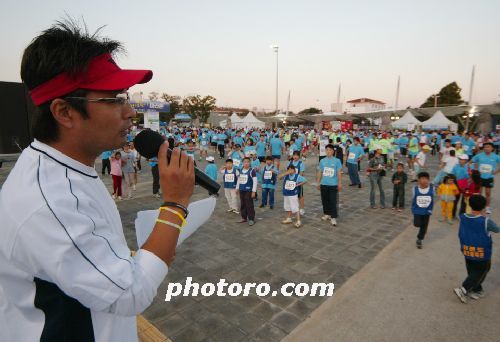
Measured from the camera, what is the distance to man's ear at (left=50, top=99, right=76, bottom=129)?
103 cm

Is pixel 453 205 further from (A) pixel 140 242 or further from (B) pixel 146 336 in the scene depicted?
(A) pixel 140 242

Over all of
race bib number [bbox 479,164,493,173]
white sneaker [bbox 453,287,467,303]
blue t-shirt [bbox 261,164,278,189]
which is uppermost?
race bib number [bbox 479,164,493,173]

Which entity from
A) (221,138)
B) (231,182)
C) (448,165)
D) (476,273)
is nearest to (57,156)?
(476,273)

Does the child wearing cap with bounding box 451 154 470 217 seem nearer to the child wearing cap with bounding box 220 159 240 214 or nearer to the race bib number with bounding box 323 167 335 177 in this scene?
the race bib number with bounding box 323 167 335 177

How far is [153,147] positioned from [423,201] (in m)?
6.26

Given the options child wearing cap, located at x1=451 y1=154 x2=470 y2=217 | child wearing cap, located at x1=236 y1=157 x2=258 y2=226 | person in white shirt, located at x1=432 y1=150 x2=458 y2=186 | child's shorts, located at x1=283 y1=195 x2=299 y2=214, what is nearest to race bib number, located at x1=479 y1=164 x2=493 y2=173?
person in white shirt, located at x1=432 y1=150 x2=458 y2=186

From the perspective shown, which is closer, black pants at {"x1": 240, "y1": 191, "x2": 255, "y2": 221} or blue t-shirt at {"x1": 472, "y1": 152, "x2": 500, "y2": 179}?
black pants at {"x1": 240, "y1": 191, "x2": 255, "y2": 221}

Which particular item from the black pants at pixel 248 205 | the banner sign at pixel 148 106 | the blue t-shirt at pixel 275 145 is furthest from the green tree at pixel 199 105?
the black pants at pixel 248 205

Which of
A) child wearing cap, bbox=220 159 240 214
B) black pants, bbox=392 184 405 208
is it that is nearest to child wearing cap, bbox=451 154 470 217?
black pants, bbox=392 184 405 208

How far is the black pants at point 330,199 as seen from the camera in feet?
25.2

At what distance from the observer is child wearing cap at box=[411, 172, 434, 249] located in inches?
236

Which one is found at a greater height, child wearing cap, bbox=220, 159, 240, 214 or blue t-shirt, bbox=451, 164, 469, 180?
blue t-shirt, bbox=451, 164, 469, 180

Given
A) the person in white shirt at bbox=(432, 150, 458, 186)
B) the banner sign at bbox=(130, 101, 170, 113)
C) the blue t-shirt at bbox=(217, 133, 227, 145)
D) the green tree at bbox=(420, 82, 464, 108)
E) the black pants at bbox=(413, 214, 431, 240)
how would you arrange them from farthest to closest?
the green tree at bbox=(420, 82, 464, 108)
the banner sign at bbox=(130, 101, 170, 113)
the blue t-shirt at bbox=(217, 133, 227, 145)
the person in white shirt at bbox=(432, 150, 458, 186)
the black pants at bbox=(413, 214, 431, 240)

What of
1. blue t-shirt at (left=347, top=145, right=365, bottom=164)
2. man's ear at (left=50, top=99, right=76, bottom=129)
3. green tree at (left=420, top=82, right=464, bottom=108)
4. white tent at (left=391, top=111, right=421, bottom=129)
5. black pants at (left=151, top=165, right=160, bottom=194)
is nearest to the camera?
man's ear at (left=50, top=99, right=76, bottom=129)
